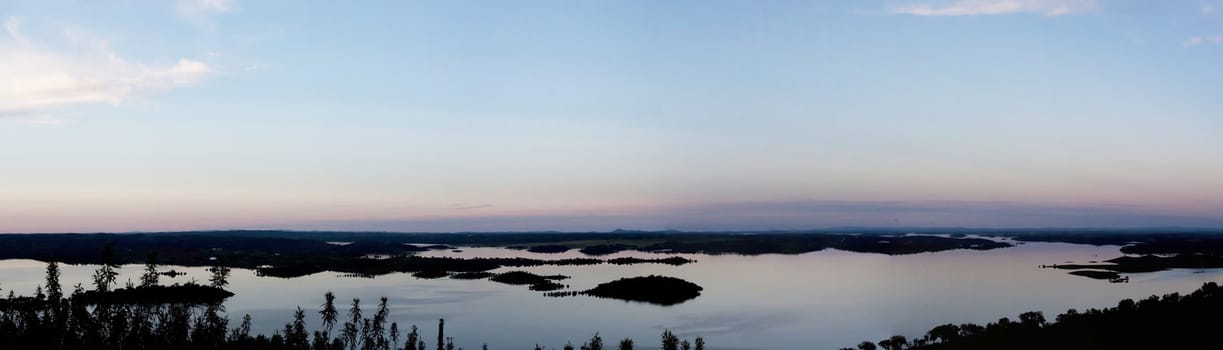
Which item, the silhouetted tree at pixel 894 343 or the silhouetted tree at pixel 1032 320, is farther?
the silhouetted tree at pixel 1032 320

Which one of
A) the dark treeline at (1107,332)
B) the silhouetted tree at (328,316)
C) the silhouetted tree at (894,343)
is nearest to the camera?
the dark treeline at (1107,332)

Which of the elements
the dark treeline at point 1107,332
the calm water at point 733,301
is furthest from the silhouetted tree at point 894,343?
the calm water at point 733,301

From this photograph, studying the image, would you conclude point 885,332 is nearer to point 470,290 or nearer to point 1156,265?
point 470,290

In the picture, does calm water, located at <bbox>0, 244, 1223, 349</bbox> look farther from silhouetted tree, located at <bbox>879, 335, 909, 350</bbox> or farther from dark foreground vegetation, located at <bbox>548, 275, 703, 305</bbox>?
silhouetted tree, located at <bbox>879, 335, 909, 350</bbox>

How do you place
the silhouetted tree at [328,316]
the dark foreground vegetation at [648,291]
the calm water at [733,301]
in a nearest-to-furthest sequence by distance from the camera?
the silhouetted tree at [328,316] → the calm water at [733,301] → the dark foreground vegetation at [648,291]

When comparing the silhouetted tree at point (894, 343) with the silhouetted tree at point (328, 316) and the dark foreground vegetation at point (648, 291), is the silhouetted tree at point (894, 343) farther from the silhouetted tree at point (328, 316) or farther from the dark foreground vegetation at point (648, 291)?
the silhouetted tree at point (328, 316)

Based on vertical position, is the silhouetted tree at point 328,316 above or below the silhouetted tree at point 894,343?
above

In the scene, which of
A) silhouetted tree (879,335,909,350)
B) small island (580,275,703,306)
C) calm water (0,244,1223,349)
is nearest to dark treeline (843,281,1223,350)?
silhouetted tree (879,335,909,350)

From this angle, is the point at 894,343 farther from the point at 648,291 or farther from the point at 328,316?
the point at 328,316

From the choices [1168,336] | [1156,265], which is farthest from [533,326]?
[1156,265]
